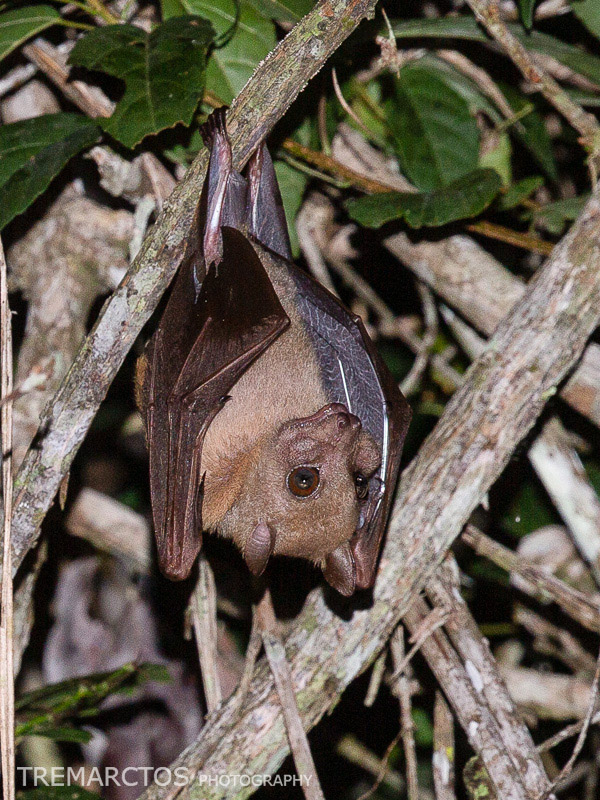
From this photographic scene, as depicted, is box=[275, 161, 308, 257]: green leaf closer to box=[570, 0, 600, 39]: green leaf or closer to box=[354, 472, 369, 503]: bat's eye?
box=[354, 472, 369, 503]: bat's eye

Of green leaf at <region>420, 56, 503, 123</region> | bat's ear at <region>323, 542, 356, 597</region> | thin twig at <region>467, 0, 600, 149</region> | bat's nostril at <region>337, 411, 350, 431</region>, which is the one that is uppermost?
thin twig at <region>467, 0, 600, 149</region>

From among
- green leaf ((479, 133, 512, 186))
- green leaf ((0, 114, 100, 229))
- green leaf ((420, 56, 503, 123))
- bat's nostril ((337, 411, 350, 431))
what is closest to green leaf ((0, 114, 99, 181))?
green leaf ((0, 114, 100, 229))

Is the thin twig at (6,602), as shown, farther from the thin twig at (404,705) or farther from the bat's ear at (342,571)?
the thin twig at (404,705)

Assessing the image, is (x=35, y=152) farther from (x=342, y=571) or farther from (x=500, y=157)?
(x=500, y=157)

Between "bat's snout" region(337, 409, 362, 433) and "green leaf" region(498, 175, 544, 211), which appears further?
"green leaf" region(498, 175, 544, 211)

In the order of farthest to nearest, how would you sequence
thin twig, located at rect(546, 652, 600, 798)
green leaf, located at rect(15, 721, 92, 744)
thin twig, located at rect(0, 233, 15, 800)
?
green leaf, located at rect(15, 721, 92, 744) < thin twig, located at rect(546, 652, 600, 798) < thin twig, located at rect(0, 233, 15, 800)

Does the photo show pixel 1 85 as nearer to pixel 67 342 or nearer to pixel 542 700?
pixel 67 342
